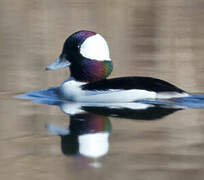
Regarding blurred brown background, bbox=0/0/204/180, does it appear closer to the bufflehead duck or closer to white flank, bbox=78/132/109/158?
white flank, bbox=78/132/109/158

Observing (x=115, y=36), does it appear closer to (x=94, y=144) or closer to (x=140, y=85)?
(x=140, y=85)

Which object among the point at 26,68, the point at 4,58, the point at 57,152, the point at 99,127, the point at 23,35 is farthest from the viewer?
the point at 23,35

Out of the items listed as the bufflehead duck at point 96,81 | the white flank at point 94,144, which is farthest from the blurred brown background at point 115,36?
the white flank at point 94,144

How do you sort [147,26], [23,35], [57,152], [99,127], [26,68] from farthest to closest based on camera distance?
[147,26] < [23,35] < [26,68] < [99,127] < [57,152]

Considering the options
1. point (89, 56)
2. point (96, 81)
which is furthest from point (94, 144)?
point (89, 56)

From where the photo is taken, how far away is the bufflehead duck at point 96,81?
1028 centimetres

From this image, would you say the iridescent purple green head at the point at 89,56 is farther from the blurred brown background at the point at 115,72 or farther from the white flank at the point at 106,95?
the blurred brown background at the point at 115,72

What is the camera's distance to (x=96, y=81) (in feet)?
35.6

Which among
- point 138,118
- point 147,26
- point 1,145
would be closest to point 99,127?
point 138,118

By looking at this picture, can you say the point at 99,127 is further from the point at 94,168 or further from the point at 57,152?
the point at 94,168

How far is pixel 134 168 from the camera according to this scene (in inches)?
296

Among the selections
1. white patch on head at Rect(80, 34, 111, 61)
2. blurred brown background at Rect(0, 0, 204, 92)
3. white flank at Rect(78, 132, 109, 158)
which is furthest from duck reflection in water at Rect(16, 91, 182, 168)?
blurred brown background at Rect(0, 0, 204, 92)

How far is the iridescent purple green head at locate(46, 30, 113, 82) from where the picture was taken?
10.9m

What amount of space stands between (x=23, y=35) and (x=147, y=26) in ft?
9.42
